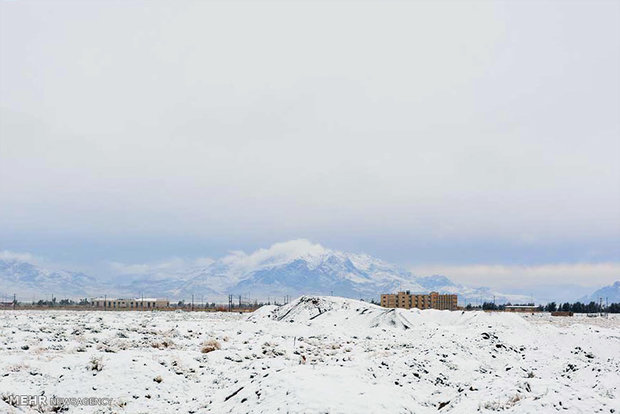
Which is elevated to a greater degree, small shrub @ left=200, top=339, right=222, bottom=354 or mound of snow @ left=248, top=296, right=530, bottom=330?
small shrub @ left=200, top=339, right=222, bottom=354

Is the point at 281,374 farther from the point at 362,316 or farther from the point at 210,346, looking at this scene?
the point at 362,316

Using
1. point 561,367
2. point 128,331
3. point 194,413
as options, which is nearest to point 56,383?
→ point 194,413

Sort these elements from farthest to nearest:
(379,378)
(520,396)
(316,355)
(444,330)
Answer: (444,330) < (316,355) < (379,378) < (520,396)

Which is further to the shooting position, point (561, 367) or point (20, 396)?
point (561, 367)

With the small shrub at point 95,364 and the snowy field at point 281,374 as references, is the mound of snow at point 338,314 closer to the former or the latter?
the snowy field at point 281,374

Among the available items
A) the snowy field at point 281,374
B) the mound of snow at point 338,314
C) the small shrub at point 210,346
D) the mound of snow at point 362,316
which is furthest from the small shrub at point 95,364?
the mound of snow at point 338,314

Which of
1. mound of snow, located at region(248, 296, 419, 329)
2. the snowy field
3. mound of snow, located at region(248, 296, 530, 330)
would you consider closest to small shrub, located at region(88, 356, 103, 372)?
the snowy field

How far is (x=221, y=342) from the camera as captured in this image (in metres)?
28.8

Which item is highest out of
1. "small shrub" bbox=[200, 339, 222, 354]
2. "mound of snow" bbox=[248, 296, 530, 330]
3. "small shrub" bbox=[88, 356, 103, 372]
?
"small shrub" bbox=[88, 356, 103, 372]

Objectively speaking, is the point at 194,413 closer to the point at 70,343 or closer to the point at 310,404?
the point at 310,404

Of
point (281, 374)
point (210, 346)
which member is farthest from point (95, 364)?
point (281, 374)

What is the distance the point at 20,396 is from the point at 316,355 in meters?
15.0

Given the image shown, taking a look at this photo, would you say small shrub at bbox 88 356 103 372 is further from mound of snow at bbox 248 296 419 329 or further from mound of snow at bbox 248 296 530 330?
mound of snow at bbox 248 296 419 329

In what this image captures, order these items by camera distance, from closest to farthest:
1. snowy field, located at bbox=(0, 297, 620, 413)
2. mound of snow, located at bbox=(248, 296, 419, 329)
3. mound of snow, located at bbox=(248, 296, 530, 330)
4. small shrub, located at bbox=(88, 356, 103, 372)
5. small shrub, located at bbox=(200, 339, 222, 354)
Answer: snowy field, located at bbox=(0, 297, 620, 413), small shrub, located at bbox=(88, 356, 103, 372), small shrub, located at bbox=(200, 339, 222, 354), mound of snow, located at bbox=(248, 296, 419, 329), mound of snow, located at bbox=(248, 296, 530, 330)
